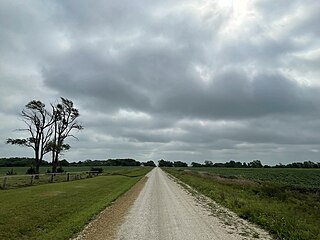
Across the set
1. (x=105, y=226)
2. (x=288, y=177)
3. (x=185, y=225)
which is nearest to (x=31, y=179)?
(x=105, y=226)

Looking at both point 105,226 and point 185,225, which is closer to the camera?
point 105,226

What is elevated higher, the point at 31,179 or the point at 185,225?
the point at 31,179

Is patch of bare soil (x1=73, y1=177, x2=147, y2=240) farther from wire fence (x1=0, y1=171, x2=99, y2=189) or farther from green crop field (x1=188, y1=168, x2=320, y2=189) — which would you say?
green crop field (x1=188, y1=168, x2=320, y2=189)

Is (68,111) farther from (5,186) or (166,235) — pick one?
(166,235)

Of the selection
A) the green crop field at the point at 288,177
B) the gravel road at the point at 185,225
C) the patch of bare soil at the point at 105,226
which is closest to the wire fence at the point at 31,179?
the patch of bare soil at the point at 105,226

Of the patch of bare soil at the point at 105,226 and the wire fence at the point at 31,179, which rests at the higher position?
the wire fence at the point at 31,179

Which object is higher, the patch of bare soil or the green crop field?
the green crop field

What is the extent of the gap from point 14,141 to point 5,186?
17.4 m

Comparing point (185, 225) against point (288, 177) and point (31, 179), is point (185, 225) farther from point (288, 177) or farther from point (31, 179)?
point (288, 177)

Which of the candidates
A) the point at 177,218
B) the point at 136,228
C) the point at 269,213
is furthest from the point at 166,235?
the point at 269,213

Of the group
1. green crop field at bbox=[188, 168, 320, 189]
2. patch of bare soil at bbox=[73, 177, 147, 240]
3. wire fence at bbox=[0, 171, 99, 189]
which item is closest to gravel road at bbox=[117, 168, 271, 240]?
patch of bare soil at bbox=[73, 177, 147, 240]

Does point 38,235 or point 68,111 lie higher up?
point 68,111

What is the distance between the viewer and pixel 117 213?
15.6m

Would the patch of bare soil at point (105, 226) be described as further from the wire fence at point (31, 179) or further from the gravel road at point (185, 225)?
the wire fence at point (31, 179)
